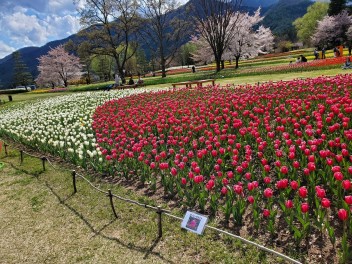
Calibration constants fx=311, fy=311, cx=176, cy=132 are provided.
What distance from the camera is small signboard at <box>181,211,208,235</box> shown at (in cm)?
394

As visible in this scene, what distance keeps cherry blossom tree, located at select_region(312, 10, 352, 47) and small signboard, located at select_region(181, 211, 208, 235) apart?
6778 cm

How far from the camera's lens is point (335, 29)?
208 ft

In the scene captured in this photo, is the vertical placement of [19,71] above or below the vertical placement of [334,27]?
below

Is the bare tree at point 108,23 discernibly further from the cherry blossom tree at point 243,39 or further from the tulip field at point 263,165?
the tulip field at point 263,165

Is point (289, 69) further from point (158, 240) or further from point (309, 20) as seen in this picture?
point (309, 20)

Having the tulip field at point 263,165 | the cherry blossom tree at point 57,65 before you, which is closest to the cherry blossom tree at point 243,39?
the cherry blossom tree at point 57,65

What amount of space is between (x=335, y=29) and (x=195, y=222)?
70.9 meters

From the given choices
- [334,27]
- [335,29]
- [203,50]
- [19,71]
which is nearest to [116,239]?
[203,50]

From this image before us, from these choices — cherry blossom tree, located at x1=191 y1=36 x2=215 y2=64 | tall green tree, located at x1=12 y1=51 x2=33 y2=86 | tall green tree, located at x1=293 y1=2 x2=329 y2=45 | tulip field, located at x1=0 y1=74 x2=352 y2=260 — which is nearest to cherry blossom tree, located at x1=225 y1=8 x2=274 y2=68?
cherry blossom tree, located at x1=191 y1=36 x2=215 y2=64

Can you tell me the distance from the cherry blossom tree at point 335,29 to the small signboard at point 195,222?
67.8 m

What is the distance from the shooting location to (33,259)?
461 cm

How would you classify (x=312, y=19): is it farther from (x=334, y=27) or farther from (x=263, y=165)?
(x=263, y=165)

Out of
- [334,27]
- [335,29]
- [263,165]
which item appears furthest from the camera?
[335,29]

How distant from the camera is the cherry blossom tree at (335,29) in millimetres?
61344
